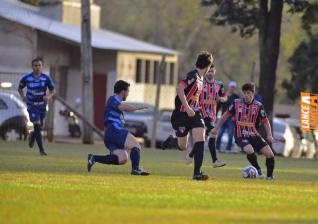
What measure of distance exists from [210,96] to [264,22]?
48.2 ft

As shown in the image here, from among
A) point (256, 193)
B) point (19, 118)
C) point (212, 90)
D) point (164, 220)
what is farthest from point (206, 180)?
point (19, 118)

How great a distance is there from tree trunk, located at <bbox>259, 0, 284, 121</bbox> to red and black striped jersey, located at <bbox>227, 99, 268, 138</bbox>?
16.6 m

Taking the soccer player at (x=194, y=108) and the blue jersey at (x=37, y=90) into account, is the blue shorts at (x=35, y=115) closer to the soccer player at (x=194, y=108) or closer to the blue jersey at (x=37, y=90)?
the blue jersey at (x=37, y=90)

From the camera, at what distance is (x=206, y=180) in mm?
17219

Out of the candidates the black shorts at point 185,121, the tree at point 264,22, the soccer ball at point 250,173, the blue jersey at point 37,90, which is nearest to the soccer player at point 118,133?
A: the black shorts at point 185,121

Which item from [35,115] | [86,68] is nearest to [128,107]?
[35,115]

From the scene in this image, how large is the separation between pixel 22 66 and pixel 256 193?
31.3 metres

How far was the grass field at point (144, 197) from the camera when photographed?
11461mm

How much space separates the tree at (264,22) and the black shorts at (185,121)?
17.8 meters

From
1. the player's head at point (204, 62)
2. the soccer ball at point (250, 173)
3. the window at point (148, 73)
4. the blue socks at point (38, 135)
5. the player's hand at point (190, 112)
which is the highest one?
the window at point (148, 73)

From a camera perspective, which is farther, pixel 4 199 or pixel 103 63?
pixel 103 63

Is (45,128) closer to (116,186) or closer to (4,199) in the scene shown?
(116,186)

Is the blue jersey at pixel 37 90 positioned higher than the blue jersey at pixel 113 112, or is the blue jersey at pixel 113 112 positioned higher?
the blue jersey at pixel 37 90

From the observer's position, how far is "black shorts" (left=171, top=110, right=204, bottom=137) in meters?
17.5
